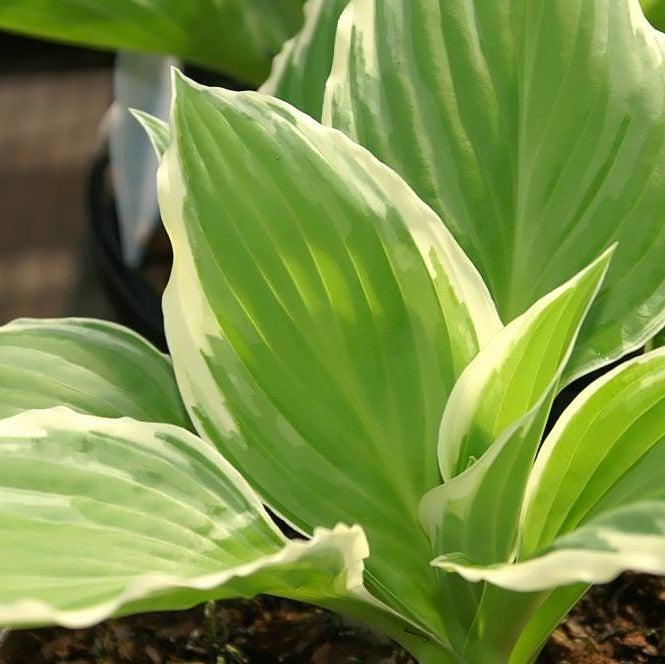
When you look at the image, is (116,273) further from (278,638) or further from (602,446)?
(602,446)

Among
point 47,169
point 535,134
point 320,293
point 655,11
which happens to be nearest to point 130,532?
point 320,293

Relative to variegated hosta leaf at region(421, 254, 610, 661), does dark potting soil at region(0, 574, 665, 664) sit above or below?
below

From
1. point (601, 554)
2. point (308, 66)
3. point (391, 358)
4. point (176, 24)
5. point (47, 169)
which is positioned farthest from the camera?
point (47, 169)

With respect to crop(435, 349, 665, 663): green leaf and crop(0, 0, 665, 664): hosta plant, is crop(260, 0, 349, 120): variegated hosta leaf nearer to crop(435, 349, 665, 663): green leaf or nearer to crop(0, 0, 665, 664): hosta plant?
crop(0, 0, 665, 664): hosta plant

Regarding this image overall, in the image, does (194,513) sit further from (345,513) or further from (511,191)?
(511,191)

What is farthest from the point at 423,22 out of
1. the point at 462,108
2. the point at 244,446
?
the point at 244,446

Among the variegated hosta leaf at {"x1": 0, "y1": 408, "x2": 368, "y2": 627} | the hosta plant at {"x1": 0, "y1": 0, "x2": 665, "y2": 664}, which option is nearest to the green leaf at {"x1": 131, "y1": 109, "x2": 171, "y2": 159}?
the hosta plant at {"x1": 0, "y1": 0, "x2": 665, "y2": 664}
